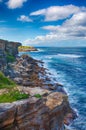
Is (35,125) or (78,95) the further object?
(78,95)

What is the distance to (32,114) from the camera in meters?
21.3

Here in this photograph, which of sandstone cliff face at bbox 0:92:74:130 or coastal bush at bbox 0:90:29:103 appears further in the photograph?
coastal bush at bbox 0:90:29:103

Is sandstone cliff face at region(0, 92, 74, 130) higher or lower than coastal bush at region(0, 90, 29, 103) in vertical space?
lower

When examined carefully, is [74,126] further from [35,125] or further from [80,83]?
[80,83]

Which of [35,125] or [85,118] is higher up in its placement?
[35,125]

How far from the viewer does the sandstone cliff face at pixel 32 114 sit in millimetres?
19594

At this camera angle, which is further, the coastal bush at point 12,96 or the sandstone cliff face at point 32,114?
the coastal bush at point 12,96

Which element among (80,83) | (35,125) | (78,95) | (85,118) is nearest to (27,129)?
(35,125)

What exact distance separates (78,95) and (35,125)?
30.2m

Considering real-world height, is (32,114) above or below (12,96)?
below

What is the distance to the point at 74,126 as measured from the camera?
3472 cm

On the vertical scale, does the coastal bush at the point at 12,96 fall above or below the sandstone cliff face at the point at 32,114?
above

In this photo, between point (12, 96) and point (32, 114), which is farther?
point (12, 96)

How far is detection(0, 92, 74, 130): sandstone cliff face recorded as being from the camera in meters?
19.6
